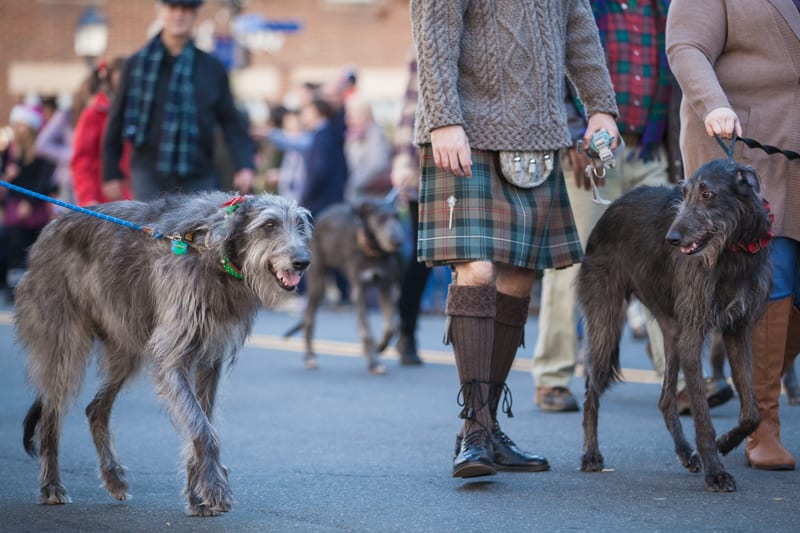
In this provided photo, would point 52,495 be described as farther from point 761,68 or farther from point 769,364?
point 761,68

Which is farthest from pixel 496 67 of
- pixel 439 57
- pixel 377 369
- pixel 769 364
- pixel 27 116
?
pixel 27 116

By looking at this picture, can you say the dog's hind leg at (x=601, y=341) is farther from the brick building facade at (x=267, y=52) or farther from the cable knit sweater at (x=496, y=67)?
the brick building facade at (x=267, y=52)

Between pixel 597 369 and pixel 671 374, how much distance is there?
349mm

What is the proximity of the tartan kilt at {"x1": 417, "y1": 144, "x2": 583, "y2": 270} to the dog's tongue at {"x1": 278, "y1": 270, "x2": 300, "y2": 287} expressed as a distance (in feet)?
2.25

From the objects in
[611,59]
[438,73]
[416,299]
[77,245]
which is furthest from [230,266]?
[416,299]

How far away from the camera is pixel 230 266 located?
515 cm

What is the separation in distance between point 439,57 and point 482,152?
460 mm

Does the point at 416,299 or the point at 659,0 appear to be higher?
the point at 659,0

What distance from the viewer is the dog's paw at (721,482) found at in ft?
17.1

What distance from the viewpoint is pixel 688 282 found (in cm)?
553

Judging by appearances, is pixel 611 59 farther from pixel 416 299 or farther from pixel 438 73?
pixel 416 299

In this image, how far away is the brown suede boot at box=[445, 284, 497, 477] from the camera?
5449 mm

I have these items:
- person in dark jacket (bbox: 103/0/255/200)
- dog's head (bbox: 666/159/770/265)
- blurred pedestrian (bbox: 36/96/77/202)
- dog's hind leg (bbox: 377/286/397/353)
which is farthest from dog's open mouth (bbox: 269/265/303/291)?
blurred pedestrian (bbox: 36/96/77/202)

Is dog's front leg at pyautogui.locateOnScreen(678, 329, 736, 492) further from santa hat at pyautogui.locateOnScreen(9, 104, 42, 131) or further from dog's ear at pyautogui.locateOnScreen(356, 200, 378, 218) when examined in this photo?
santa hat at pyautogui.locateOnScreen(9, 104, 42, 131)
